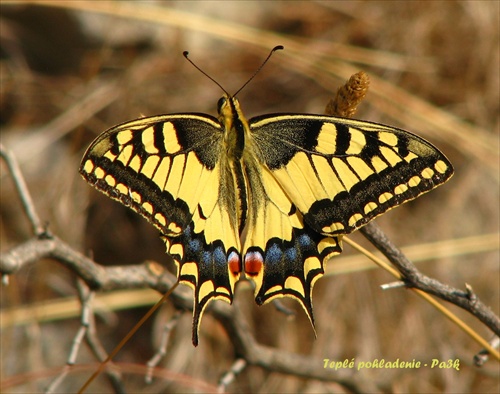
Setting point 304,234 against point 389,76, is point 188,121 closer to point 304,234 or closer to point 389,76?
point 304,234

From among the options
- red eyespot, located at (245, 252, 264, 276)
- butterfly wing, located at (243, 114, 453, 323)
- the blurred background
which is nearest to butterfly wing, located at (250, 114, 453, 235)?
butterfly wing, located at (243, 114, 453, 323)

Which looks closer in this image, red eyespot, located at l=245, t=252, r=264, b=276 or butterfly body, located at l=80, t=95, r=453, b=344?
butterfly body, located at l=80, t=95, r=453, b=344

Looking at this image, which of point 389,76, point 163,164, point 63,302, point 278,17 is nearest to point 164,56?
point 278,17

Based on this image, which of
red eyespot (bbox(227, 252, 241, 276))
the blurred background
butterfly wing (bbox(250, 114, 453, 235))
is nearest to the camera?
butterfly wing (bbox(250, 114, 453, 235))

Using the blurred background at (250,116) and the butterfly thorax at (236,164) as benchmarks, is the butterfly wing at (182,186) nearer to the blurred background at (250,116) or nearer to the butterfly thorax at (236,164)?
the butterfly thorax at (236,164)

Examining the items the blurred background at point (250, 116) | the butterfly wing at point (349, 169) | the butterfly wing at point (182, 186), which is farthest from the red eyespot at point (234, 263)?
the blurred background at point (250, 116)

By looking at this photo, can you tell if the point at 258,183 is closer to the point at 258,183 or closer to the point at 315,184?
the point at 258,183

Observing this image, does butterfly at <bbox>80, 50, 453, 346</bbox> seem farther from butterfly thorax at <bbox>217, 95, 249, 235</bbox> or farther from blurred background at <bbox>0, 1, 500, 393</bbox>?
blurred background at <bbox>0, 1, 500, 393</bbox>
